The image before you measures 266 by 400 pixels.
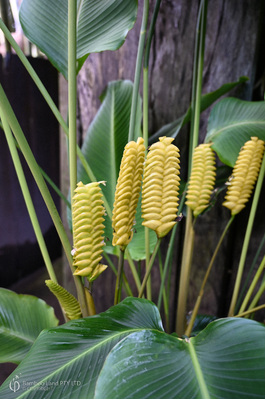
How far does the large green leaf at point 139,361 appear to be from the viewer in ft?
0.84

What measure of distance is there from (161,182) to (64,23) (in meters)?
0.34

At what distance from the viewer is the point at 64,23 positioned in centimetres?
49

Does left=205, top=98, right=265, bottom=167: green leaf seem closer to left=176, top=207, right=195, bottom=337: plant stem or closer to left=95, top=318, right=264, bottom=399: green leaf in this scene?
left=176, top=207, right=195, bottom=337: plant stem

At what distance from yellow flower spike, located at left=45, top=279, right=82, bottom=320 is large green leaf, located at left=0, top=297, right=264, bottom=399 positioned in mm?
46

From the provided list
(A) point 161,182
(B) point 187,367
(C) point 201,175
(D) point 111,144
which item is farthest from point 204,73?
(B) point 187,367

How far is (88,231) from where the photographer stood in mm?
335

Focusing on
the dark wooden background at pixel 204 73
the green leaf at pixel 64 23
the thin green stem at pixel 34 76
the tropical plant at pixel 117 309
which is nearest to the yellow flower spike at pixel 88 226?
the tropical plant at pixel 117 309

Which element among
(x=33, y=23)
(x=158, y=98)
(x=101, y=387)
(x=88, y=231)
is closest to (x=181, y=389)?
(x=101, y=387)

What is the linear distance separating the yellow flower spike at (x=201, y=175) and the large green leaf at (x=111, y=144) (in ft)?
0.59

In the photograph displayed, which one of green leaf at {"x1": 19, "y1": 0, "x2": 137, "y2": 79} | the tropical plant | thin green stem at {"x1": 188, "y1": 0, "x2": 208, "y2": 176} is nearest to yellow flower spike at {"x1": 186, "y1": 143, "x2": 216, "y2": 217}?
the tropical plant

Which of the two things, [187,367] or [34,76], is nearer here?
[187,367]

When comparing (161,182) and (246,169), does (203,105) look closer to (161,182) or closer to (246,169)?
(246,169)

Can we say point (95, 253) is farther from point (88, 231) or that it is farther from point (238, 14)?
point (238, 14)

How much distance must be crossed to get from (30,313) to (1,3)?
70cm
